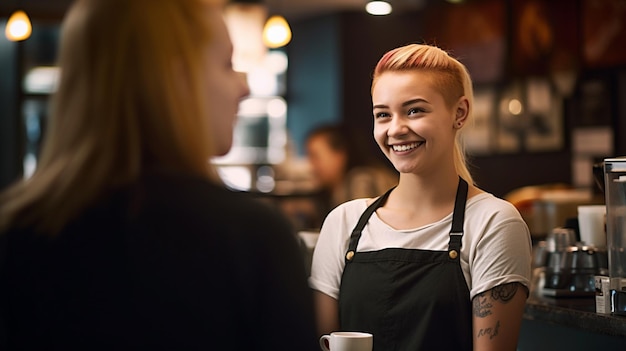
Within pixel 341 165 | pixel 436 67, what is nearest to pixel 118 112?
pixel 436 67

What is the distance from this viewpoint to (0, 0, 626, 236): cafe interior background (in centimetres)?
723

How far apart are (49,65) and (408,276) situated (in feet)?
27.5

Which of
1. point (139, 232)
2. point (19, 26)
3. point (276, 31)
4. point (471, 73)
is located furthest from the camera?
point (471, 73)

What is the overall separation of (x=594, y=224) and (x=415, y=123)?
0.94 meters

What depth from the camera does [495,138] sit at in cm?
847

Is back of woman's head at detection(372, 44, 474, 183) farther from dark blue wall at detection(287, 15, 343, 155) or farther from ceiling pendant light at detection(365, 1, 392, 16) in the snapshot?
dark blue wall at detection(287, 15, 343, 155)

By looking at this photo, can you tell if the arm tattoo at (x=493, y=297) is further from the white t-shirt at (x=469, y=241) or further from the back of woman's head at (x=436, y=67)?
the back of woman's head at (x=436, y=67)

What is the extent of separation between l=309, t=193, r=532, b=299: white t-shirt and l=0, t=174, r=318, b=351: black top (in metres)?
1.12

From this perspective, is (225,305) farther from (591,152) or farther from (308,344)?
(591,152)

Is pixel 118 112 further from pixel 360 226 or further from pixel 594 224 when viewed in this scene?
pixel 594 224

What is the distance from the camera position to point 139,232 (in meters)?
1.14

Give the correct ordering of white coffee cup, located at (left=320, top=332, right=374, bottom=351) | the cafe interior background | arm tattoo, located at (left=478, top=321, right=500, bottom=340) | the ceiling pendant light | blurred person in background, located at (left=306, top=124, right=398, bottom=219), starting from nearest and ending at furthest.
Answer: white coffee cup, located at (left=320, top=332, right=374, bottom=351) < arm tattoo, located at (left=478, top=321, right=500, bottom=340) < the ceiling pendant light < blurred person in background, located at (left=306, top=124, right=398, bottom=219) < the cafe interior background

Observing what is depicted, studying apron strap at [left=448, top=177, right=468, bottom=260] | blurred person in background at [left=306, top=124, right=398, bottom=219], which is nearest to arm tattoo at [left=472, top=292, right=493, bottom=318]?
apron strap at [left=448, top=177, right=468, bottom=260]

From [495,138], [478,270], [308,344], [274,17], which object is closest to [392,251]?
[478,270]
